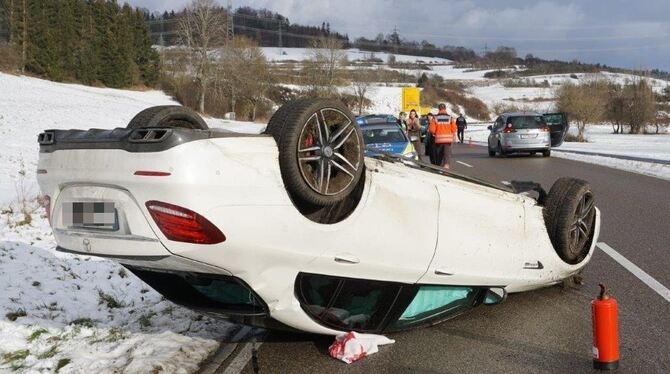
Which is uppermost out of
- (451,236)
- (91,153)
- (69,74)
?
(69,74)

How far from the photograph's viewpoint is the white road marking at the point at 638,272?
5145 millimetres

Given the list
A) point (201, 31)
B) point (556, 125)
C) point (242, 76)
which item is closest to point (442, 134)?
point (556, 125)

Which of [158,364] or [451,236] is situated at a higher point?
[451,236]

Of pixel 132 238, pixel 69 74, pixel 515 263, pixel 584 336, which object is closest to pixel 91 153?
pixel 132 238

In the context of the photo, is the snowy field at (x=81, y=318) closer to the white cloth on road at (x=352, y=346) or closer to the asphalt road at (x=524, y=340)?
the asphalt road at (x=524, y=340)

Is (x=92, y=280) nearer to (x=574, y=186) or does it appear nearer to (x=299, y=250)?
(x=299, y=250)

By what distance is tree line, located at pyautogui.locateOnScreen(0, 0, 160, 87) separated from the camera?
5656cm

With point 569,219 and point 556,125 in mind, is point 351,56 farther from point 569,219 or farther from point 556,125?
point 569,219

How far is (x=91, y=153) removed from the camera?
296cm

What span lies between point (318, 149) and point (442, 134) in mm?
10348

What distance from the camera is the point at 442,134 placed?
43.9 feet

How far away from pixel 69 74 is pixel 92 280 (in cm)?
6146

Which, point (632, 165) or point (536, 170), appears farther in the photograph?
point (632, 165)

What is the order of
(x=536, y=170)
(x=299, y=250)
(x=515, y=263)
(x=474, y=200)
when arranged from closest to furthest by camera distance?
(x=299, y=250) → (x=474, y=200) → (x=515, y=263) → (x=536, y=170)
